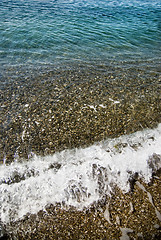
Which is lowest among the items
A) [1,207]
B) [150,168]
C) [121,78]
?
[1,207]

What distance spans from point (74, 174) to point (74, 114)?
9.71 ft

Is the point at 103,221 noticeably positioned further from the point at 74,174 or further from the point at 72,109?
the point at 72,109

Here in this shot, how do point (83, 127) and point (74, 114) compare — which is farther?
point (74, 114)

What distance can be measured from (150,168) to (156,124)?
2.33 m

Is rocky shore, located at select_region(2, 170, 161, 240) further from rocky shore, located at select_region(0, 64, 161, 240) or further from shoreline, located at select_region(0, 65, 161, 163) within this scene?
shoreline, located at select_region(0, 65, 161, 163)

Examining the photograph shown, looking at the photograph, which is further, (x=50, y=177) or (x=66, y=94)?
(x=66, y=94)

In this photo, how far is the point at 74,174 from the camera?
18.7 ft

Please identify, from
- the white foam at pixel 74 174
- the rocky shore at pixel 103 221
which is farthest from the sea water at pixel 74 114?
the rocky shore at pixel 103 221

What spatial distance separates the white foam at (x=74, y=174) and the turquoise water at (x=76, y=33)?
7.75m

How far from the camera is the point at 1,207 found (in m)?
4.89

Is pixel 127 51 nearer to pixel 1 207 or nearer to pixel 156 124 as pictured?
pixel 156 124

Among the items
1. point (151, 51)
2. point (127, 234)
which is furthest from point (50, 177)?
point (151, 51)

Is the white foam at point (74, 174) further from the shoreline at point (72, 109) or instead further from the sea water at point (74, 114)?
the shoreline at point (72, 109)

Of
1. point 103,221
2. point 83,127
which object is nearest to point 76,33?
point 83,127
